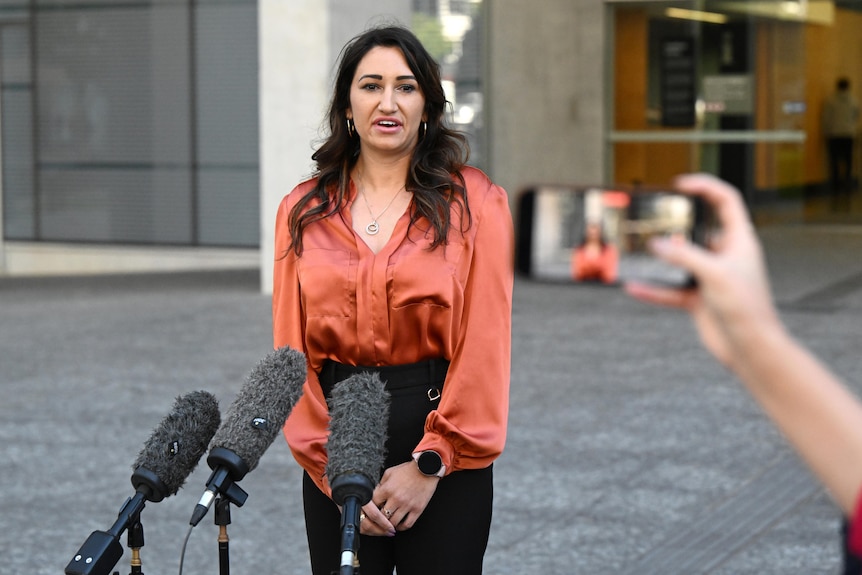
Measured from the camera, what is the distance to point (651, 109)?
65.8 feet

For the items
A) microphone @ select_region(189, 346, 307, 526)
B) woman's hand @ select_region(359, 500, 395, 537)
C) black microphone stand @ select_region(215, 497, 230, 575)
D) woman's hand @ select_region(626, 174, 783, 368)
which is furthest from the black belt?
woman's hand @ select_region(626, 174, 783, 368)

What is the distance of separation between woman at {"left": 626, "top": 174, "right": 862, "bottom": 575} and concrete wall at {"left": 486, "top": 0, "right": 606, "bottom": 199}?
1528 centimetres

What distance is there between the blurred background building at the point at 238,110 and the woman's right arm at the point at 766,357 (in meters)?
16.0

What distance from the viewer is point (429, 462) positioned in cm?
297

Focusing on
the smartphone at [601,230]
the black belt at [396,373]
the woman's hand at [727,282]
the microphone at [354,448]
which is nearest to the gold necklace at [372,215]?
the black belt at [396,373]

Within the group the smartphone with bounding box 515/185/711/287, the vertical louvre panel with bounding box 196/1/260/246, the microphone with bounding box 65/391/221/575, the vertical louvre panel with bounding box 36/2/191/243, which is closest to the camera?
the smartphone with bounding box 515/185/711/287

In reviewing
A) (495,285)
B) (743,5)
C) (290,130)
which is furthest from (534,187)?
(743,5)

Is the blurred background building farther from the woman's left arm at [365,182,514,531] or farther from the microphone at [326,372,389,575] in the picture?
the microphone at [326,372,389,575]

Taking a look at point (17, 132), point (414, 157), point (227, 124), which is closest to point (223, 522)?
point (414, 157)

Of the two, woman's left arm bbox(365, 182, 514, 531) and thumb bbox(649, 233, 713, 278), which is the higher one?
thumb bbox(649, 233, 713, 278)

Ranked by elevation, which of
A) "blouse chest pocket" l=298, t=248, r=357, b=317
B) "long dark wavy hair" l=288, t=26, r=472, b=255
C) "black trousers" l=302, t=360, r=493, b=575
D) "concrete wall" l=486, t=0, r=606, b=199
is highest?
"concrete wall" l=486, t=0, r=606, b=199

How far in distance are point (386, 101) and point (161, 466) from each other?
1.02 metres

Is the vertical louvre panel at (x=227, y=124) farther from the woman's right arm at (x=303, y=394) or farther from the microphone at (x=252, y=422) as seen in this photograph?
the microphone at (x=252, y=422)

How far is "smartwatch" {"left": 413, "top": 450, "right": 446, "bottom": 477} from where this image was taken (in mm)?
2965
